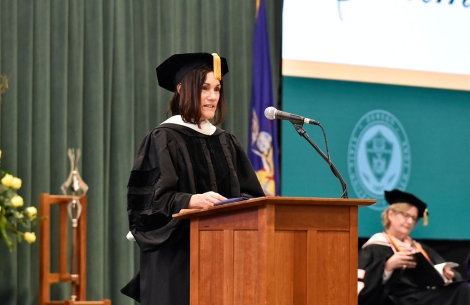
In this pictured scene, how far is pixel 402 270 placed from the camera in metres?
6.21

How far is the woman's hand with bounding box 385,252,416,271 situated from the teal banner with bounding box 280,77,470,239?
45 cm

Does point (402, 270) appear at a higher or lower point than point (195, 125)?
lower

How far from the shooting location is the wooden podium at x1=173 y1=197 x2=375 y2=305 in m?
2.35

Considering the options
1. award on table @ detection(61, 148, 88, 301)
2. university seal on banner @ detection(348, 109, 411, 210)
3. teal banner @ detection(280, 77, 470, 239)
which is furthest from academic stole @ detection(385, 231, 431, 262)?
award on table @ detection(61, 148, 88, 301)

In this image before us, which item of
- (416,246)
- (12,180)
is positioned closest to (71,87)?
(12,180)

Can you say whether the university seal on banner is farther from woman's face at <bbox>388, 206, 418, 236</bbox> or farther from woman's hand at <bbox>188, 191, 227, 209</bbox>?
woman's hand at <bbox>188, 191, 227, 209</bbox>

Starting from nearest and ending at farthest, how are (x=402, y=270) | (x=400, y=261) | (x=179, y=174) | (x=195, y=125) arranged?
(x=179, y=174) → (x=195, y=125) → (x=400, y=261) → (x=402, y=270)

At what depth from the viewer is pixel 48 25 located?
551 centimetres

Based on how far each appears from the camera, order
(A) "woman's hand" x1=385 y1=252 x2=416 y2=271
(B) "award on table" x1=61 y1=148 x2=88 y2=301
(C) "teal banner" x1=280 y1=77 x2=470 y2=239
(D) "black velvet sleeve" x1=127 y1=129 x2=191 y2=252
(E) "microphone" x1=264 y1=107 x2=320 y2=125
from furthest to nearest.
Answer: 1. (C) "teal banner" x1=280 y1=77 x2=470 y2=239
2. (A) "woman's hand" x1=385 y1=252 x2=416 y2=271
3. (B) "award on table" x1=61 y1=148 x2=88 y2=301
4. (D) "black velvet sleeve" x1=127 y1=129 x2=191 y2=252
5. (E) "microphone" x1=264 y1=107 x2=320 y2=125

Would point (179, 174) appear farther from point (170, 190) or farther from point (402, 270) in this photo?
point (402, 270)

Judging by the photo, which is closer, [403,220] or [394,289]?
[394,289]

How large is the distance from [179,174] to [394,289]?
130 inches

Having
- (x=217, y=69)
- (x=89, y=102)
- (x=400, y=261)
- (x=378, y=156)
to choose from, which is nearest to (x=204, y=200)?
(x=217, y=69)

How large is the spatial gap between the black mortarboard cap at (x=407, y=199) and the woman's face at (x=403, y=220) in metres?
0.04
